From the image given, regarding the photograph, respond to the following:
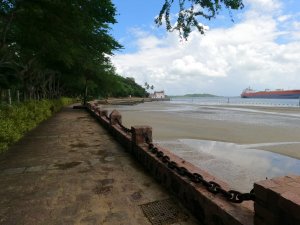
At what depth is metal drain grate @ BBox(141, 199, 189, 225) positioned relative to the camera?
3.99 metres

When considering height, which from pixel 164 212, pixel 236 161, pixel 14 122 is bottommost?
pixel 236 161

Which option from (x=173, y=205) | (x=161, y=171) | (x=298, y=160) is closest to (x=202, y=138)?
(x=298, y=160)

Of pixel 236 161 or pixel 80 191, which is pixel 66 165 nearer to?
pixel 80 191

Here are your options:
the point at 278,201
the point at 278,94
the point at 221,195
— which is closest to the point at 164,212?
the point at 221,195

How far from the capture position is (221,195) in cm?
369

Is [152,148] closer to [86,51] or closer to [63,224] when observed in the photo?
[63,224]

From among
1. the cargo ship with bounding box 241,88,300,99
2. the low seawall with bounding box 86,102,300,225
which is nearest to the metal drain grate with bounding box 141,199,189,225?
the low seawall with bounding box 86,102,300,225

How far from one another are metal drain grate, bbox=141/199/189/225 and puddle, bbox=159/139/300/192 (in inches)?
96.8

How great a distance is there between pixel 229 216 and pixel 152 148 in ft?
11.0

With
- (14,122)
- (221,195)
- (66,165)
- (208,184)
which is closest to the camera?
(221,195)

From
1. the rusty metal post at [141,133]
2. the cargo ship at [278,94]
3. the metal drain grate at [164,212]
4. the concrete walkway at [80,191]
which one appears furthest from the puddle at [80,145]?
the cargo ship at [278,94]

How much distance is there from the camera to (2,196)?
4.89m

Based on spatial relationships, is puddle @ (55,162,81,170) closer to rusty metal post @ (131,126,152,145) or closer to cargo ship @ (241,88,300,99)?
rusty metal post @ (131,126,152,145)

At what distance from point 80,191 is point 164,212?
1.68 metres
